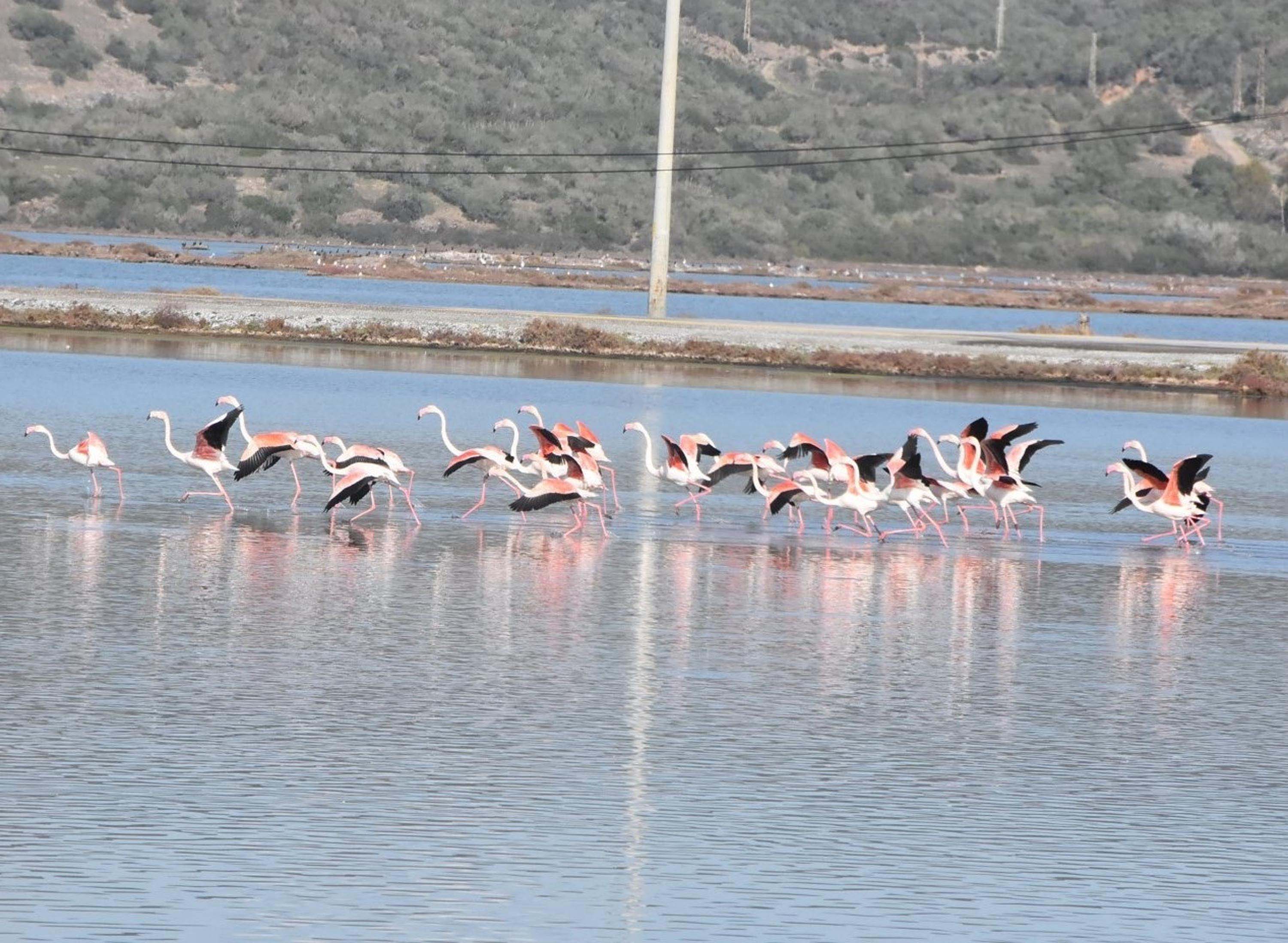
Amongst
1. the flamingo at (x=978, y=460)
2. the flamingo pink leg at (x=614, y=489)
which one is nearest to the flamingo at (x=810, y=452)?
the flamingo at (x=978, y=460)

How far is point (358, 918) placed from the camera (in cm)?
752

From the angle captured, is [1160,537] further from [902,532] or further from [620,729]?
[620,729]

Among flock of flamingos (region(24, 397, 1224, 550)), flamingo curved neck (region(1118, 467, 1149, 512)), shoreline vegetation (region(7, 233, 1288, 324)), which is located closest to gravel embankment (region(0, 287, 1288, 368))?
shoreline vegetation (region(7, 233, 1288, 324))

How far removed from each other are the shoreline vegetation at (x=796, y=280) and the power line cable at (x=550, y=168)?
18.5 feet

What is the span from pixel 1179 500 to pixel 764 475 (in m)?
3.47

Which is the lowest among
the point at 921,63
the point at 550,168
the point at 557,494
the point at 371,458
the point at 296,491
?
the point at 296,491

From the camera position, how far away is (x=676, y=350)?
37438mm

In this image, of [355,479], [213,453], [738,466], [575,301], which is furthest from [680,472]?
[575,301]

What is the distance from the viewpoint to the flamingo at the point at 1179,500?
1831cm

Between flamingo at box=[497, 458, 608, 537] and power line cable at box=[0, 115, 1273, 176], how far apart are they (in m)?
64.8

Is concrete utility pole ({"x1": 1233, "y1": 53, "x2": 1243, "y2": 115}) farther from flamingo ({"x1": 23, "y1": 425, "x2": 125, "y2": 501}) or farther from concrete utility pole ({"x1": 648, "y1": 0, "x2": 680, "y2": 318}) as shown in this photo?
flamingo ({"x1": 23, "y1": 425, "x2": 125, "y2": 501})

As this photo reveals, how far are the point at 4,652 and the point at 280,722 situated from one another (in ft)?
6.36

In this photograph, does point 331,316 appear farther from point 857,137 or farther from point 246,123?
point 857,137

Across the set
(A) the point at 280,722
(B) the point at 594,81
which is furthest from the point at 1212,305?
(A) the point at 280,722
